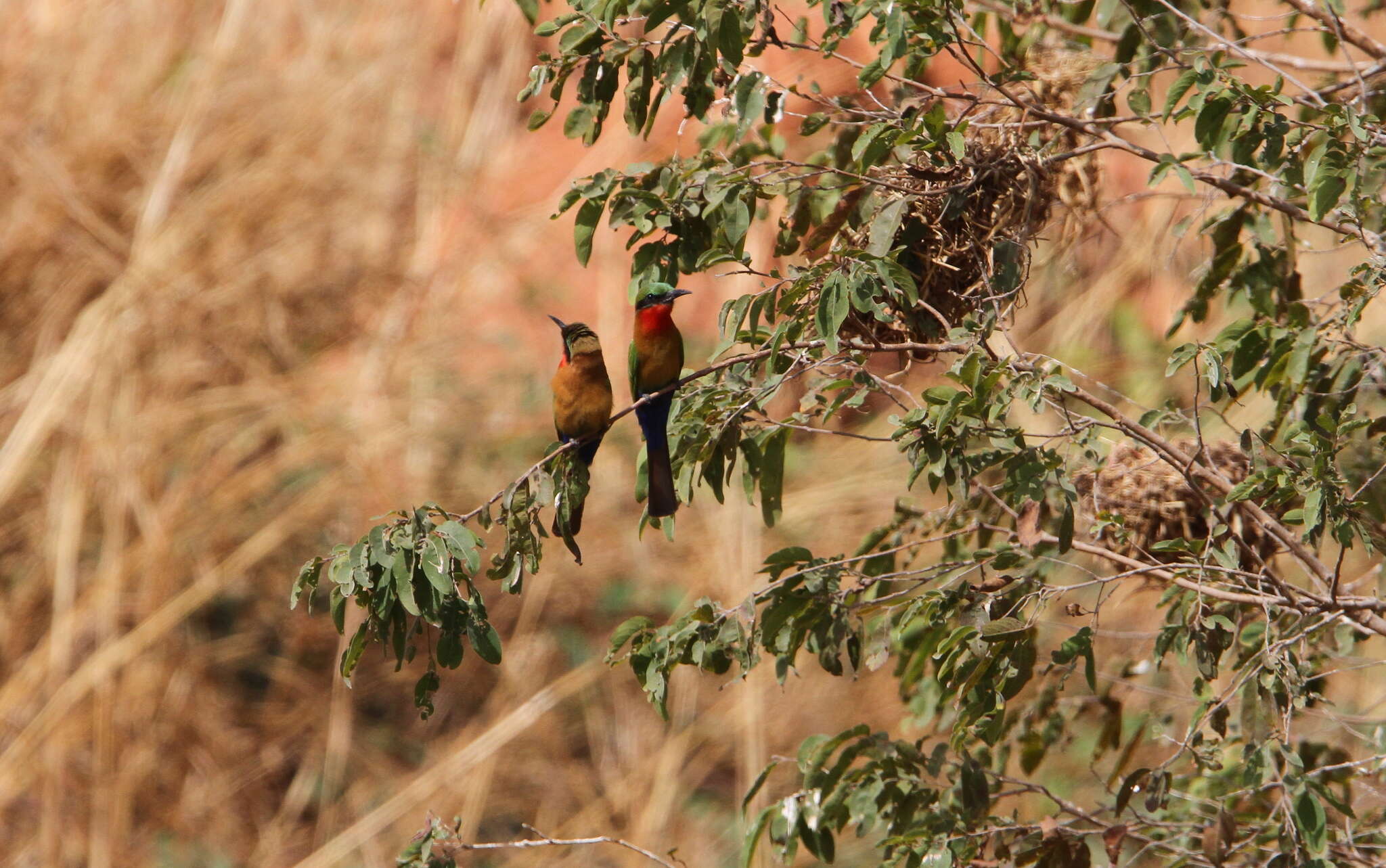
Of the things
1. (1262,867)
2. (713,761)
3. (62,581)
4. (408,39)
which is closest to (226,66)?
(408,39)

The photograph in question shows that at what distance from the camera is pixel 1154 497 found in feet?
11.3

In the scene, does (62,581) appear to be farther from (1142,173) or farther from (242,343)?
(1142,173)

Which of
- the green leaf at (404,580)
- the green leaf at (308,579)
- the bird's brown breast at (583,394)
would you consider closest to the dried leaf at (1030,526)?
the green leaf at (404,580)

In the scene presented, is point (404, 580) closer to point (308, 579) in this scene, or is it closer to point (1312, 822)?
point (308, 579)

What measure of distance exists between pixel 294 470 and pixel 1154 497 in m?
4.85

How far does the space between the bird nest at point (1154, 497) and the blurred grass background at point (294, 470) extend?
3172mm

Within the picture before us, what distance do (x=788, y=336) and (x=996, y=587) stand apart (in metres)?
0.63

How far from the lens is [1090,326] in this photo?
8.18 meters

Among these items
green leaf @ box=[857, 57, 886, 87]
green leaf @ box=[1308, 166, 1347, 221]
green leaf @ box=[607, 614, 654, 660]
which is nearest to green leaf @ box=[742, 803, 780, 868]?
green leaf @ box=[607, 614, 654, 660]

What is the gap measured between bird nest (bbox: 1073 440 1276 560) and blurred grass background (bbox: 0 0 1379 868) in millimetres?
3172

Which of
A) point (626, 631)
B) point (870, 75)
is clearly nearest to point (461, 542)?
point (626, 631)

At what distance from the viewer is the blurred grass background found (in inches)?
260

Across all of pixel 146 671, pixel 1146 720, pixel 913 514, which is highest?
pixel 913 514

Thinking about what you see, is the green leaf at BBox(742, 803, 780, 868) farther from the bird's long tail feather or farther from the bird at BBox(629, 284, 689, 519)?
the bird at BBox(629, 284, 689, 519)
